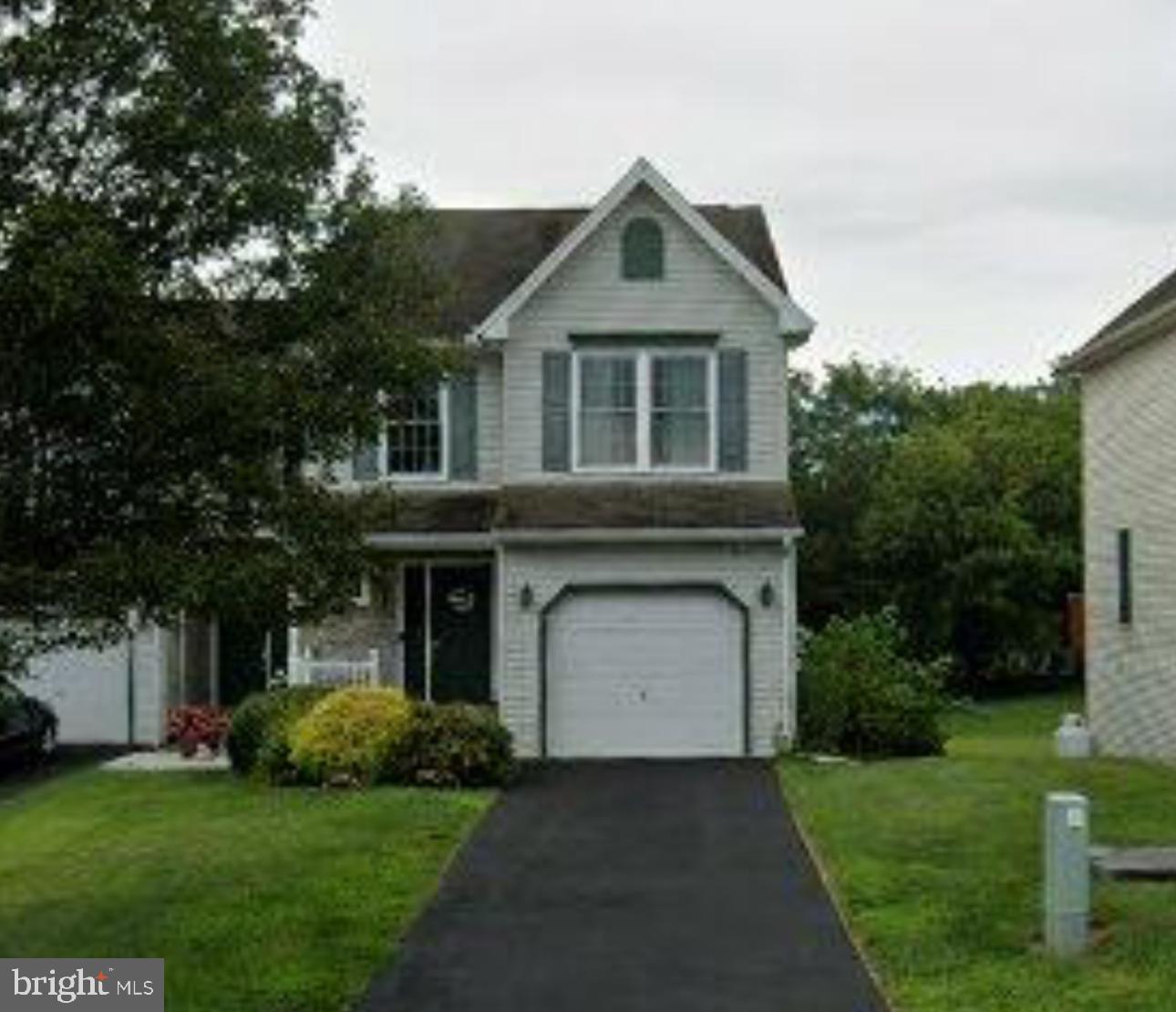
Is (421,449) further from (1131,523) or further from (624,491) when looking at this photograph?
(1131,523)

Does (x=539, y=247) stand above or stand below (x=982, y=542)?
above

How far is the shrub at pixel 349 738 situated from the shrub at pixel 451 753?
0.16m

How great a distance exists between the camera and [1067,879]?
14.3 m

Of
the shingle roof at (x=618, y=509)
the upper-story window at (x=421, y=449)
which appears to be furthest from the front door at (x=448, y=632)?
the upper-story window at (x=421, y=449)

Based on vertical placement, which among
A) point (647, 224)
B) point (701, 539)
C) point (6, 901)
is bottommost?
point (6, 901)

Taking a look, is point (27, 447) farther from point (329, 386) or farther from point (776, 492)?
point (776, 492)

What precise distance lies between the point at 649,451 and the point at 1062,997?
1835 cm

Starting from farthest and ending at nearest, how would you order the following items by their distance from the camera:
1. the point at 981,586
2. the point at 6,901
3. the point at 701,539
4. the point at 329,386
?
the point at 981,586, the point at 701,539, the point at 6,901, the point at 329,386

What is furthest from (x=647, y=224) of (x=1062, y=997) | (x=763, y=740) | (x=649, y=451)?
(x=1062, y=997)

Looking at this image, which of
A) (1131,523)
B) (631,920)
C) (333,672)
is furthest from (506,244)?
(631,920)

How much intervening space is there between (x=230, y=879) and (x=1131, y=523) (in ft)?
52.9

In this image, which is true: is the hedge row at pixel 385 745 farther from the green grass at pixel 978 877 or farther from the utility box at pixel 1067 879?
the utility box at pixel 1067 879

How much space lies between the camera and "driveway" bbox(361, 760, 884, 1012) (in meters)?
13.9

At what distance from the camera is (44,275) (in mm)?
13383
